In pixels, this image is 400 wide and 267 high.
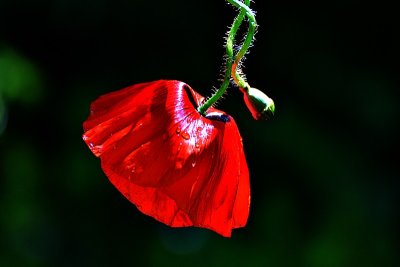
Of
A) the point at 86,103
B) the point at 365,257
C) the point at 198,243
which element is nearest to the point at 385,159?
the point at 365,257

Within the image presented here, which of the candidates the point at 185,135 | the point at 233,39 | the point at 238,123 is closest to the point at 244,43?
the point at 233,39

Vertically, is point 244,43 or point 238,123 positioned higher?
point 244,43

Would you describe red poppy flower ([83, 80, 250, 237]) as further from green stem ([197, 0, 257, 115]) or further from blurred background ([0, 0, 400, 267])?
blurred background ([0, 0, 400, 267])

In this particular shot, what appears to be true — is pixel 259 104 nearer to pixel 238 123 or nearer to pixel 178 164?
pixel 178 164

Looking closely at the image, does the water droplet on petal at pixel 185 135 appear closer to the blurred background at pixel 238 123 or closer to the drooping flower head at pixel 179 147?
the drooping flower head at pixel 179 147

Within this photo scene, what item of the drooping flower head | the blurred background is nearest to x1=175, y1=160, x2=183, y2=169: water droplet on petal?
the drooping flower head

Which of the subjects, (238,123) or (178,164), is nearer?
(178,164)
